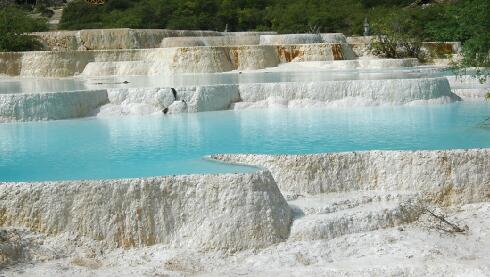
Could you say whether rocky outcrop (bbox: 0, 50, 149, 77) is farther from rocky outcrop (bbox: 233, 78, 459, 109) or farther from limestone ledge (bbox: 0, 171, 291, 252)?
limestone ledge (bbox: 0, 171, 291, 252)

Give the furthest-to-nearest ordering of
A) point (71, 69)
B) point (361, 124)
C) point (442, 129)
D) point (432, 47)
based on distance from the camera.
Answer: point (432, 47), point (71, 69), point (361, 124), point (442, 129)

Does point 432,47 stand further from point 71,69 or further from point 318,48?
point 71,69

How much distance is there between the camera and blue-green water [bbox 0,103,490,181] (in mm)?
7391

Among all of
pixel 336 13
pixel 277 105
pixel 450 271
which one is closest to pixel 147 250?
pixel 450 271

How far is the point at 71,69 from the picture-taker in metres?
17.8

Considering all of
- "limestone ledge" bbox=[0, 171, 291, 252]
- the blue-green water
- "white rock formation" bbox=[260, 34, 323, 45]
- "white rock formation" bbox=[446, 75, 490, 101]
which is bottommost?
"limestone ledge" bbox=[0, 171, 291, 252]

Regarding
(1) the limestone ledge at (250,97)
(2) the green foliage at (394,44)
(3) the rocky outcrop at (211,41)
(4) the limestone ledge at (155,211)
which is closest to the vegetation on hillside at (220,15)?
(2) the green foliage at (394,44)

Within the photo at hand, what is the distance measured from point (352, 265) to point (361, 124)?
3.88m

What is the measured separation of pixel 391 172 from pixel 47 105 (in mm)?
5989

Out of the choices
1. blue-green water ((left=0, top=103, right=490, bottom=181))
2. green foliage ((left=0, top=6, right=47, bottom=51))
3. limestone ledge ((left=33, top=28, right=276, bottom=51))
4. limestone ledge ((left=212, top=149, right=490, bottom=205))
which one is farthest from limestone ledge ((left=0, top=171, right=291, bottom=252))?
green foliage ((left=0, top=6, right=47, bottom=51))

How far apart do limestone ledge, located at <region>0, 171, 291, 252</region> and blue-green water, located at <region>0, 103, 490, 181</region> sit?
0.25m

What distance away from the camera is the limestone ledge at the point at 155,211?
Answer: 6590mm

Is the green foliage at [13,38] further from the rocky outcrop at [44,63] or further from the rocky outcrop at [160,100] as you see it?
the rocky outcrop at [160,100]

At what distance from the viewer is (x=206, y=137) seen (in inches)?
364
